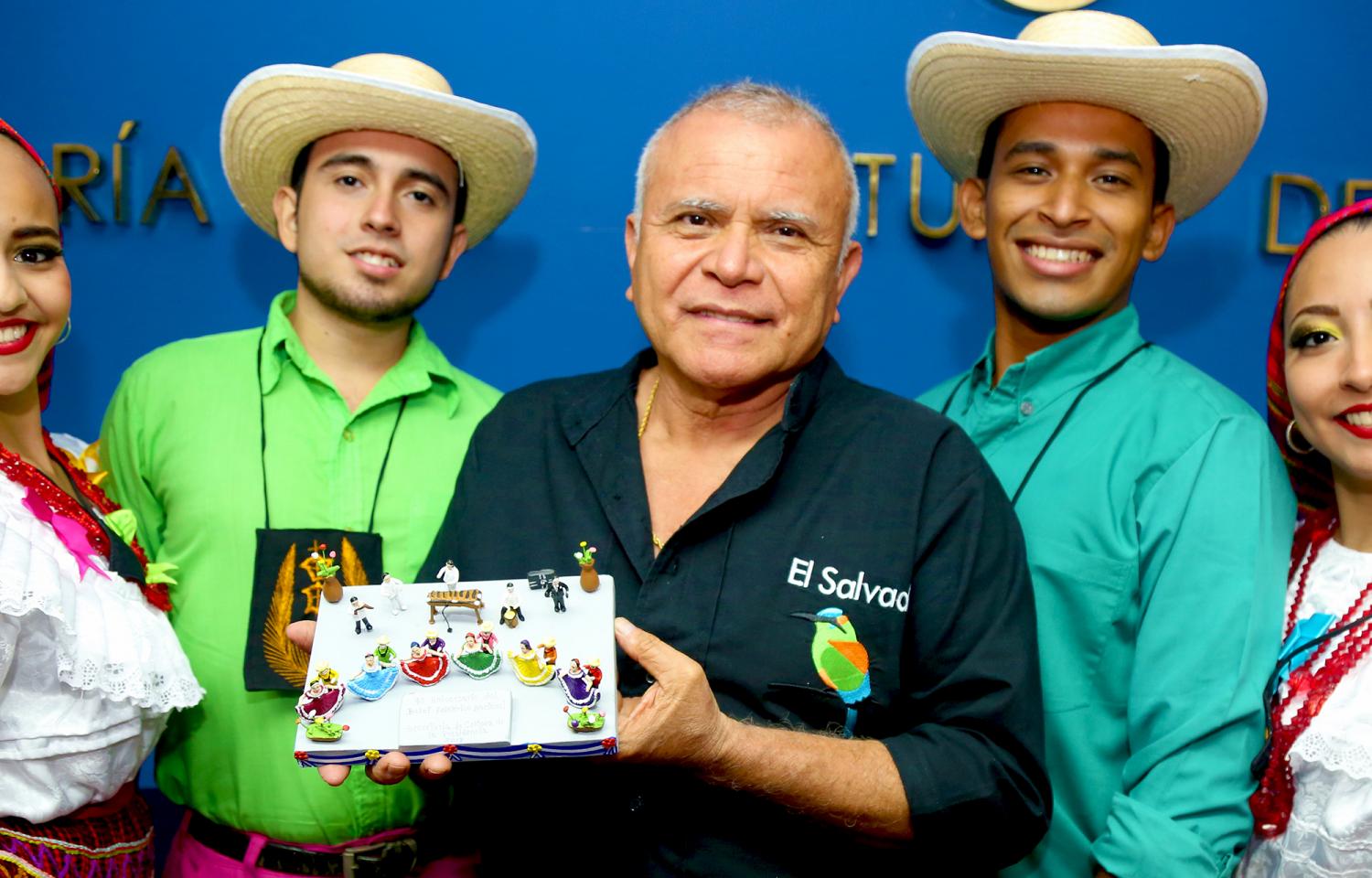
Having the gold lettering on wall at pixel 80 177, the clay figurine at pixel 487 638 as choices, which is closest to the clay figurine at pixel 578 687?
the clay figurine at pixel 487 638

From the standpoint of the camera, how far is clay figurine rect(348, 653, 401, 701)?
1.47 metres

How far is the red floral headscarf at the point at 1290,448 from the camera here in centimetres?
195

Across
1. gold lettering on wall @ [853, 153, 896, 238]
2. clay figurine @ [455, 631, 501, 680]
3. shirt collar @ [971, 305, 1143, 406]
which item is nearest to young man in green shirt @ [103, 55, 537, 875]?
clay figurine @ [455, 631, 501, 680]

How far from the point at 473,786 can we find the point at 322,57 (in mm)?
1941

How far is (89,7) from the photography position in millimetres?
2975

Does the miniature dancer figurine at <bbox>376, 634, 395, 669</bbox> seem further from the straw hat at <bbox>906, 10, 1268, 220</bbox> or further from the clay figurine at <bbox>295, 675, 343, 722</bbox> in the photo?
the straw hat at <bbox>906, 10, 1268, 220</bbox>

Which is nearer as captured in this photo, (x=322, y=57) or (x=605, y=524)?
(x=605, y=524)

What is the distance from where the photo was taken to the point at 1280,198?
2967 millimetres

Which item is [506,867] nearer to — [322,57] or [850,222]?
[850,222]

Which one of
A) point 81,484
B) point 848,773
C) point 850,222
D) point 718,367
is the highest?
point 850,222

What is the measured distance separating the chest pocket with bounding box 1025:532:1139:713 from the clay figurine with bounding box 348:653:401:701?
3.36 ft

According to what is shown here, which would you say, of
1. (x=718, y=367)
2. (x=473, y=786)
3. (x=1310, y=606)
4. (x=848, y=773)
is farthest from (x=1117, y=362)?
(x=473, y=786)

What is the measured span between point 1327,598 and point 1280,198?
4.83 ft

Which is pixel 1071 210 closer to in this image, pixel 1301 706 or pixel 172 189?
pixel 1301 706
